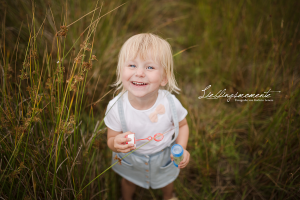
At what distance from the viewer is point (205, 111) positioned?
2.71 metres

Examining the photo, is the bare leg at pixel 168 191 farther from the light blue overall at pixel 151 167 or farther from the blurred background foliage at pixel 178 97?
the light blue overall at pixel 151 167

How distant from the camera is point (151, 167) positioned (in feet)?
5.06

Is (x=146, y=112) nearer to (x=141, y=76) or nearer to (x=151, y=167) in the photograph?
(x=141, y=76)

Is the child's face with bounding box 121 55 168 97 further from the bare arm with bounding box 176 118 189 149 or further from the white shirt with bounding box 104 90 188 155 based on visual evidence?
the bare arm with bounding box 176 118 189 149

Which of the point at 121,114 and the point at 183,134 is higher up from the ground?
the point at 121,114

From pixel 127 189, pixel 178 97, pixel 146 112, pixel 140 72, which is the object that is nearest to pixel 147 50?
pixel 140 72

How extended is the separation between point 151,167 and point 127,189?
1.72ft

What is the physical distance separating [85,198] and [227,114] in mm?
1982

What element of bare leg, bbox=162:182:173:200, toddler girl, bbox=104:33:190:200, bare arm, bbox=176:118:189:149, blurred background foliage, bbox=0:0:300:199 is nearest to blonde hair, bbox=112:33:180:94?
toddler girl, bbox=104:33:190:200

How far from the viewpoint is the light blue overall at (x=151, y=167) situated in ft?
4.91

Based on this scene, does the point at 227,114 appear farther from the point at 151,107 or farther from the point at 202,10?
the point at 202,10

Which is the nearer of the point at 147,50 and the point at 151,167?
the point at 147,50

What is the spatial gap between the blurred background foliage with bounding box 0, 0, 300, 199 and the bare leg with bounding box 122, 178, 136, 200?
0.35 ft

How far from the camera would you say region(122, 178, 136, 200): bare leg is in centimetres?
186
